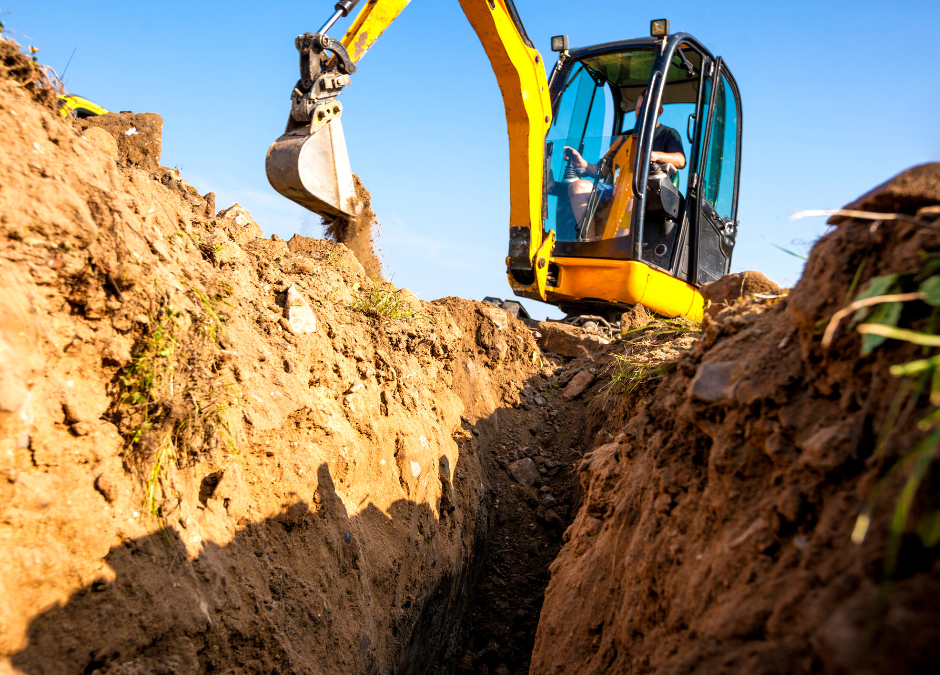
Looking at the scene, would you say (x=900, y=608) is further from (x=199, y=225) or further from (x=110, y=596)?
(x=199, y=225)

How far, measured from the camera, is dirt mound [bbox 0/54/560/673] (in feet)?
6.99

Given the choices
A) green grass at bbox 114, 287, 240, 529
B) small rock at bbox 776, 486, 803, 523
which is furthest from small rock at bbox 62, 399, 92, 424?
small rock at bbox 776, 486, 803, 523

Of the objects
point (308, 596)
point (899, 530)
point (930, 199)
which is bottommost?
point (308, 596)

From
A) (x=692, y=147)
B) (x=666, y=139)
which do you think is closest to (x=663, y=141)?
(x=666, y=139)

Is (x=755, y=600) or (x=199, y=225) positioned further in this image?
(x=199, y=225)

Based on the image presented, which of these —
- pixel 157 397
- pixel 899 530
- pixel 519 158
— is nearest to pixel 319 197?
pixel 519 158

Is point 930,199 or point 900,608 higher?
point 930,199

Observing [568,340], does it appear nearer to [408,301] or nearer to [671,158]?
[671,158]

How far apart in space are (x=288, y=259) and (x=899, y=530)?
3.91 meters

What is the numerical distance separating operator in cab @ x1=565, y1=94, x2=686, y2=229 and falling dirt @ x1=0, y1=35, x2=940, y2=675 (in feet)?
10.5

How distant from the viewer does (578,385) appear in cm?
700

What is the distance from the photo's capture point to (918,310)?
4.47 feet

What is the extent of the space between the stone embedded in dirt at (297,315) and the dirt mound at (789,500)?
2.08m

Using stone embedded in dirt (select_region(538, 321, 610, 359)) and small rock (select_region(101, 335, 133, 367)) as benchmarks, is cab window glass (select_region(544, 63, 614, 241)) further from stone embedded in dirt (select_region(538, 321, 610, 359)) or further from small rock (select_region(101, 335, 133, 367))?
small rock (select_region(101, 335, 133, 367))
